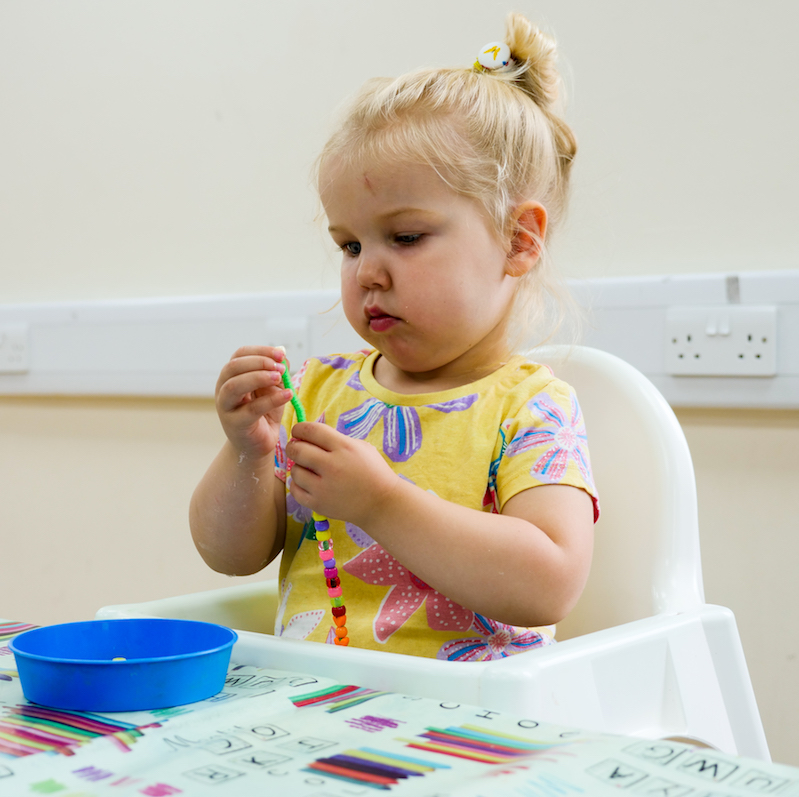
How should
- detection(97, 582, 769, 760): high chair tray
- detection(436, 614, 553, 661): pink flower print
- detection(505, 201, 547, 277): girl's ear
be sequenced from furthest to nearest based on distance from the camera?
1. detection(505, 201, 547, 277): girl's ear
2. detection(436, 614, 553, 661): pink flower print
3. detection(97, 582, 769, 760): high chair tray

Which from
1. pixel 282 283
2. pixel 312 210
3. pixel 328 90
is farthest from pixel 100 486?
pixel 328 90

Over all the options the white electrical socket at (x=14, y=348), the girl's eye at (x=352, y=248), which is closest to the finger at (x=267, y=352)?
the girl's eye at (x=352, y=248)

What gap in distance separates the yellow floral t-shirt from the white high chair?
0.06m

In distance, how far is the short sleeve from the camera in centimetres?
67

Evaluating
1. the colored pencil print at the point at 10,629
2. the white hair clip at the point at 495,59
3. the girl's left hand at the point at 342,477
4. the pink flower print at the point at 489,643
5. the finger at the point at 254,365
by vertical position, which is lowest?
the pink flower print at the point at 489,643

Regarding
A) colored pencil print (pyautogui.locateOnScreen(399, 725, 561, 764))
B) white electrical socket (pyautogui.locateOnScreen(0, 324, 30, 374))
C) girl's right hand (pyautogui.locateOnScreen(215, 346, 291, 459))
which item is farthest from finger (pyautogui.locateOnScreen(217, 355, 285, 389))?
white electrical socket (pyautogui.locateOnScreen(0, 324, 30, 374))

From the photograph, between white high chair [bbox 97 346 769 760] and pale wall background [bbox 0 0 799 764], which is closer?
white high chair [bbox 97 346 769 760]

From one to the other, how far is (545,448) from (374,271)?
0.19 m

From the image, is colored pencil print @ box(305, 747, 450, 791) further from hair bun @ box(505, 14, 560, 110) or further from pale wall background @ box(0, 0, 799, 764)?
pale wall background @ box(0, 0, 799, 764)

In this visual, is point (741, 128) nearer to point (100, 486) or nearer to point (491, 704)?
point (491, 704)

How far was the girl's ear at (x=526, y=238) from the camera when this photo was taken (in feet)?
2.57

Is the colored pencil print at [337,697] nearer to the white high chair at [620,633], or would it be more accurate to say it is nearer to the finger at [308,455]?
the white high chair at [620,633]

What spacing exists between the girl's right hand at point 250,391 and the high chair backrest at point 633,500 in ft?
0.94

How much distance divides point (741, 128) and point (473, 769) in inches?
34.8
